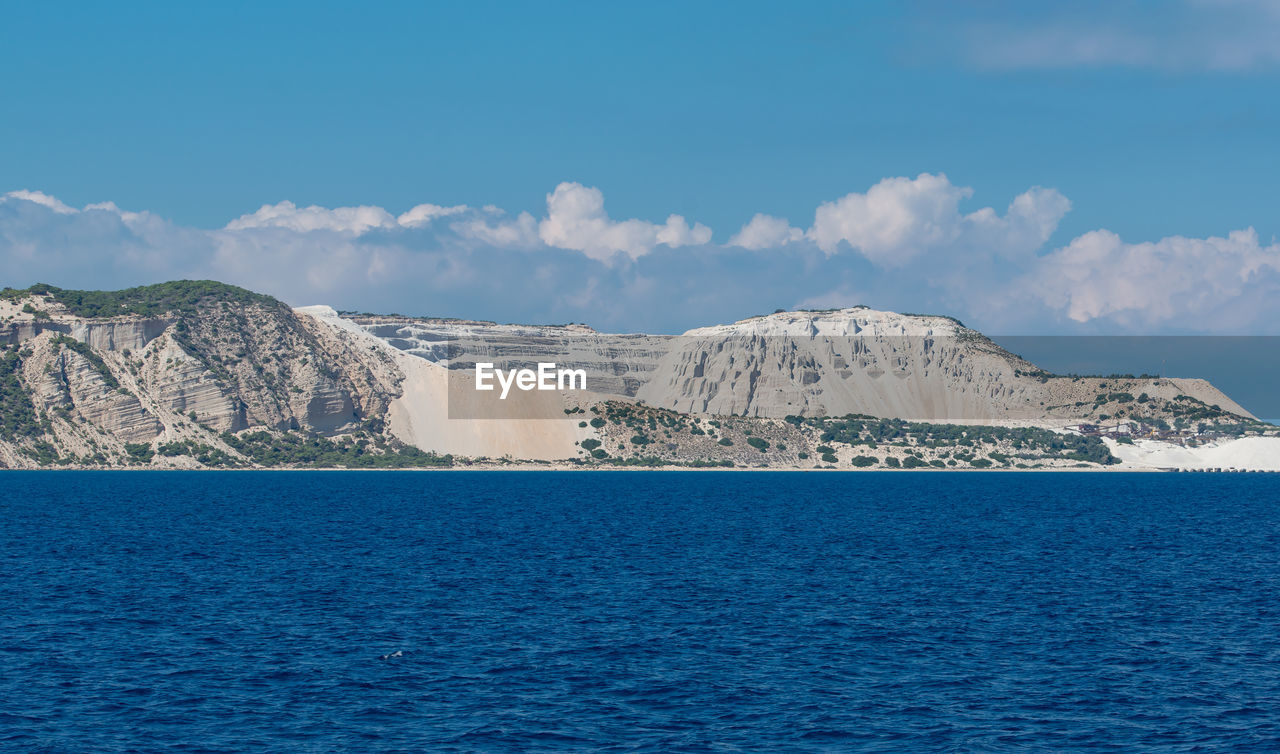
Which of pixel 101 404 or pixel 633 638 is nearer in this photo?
pixel 633 638

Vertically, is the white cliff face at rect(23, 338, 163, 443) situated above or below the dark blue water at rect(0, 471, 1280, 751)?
above

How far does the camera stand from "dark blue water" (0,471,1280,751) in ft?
115

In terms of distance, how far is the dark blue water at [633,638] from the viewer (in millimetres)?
34906

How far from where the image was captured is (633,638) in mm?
47719

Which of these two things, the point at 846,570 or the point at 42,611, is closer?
the point at 42,611

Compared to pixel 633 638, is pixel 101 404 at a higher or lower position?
higher

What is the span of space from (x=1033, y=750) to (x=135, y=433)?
623 feet

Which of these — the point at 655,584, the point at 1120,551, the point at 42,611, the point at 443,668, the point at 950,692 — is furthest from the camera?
the point at 1120,551

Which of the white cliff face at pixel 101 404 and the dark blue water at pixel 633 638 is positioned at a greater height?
the white cliff face at pixel 101 404

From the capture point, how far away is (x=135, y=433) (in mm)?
199375

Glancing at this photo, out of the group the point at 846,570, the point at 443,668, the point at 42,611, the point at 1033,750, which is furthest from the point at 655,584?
the point at 1033,750

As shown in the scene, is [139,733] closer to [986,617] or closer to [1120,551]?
[986,617]

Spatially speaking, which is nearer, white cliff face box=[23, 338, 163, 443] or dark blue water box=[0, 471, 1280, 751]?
dark blue water box=[0, 471, 1280, 751]

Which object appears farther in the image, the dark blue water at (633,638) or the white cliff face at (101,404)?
the white cliff face at (101,404)
